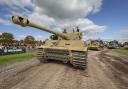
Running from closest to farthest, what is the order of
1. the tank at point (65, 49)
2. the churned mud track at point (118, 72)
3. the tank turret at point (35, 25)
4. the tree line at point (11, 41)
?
1. the churned mud track at point (118, 72)
2. the tank turret at point (35, 25)
3. the tank at point (65, 49)
4. the tree line at point (11, 41)

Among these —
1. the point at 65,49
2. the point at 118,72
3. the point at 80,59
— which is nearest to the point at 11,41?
the point at 65,49

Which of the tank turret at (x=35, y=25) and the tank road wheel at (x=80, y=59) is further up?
the tank turret at (x=35, y=25)

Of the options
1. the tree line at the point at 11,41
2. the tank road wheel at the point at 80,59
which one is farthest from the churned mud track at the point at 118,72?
the tree line at the point at 11,41

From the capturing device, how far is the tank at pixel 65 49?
10.7 m

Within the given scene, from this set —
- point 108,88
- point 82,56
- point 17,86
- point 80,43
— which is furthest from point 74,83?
point 80,43

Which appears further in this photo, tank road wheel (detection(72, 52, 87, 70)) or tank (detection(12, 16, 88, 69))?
tank (detection(12, 16, 88, 69))

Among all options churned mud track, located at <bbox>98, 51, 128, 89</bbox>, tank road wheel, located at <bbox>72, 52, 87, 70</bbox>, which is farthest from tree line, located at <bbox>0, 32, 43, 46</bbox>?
tank road wheel, located at <bbox>72, 52, 87, 70</bbox>

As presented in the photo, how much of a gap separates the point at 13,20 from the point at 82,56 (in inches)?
195

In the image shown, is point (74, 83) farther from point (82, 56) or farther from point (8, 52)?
point (8, 52)

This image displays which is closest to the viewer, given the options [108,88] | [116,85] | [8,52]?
[108,88]

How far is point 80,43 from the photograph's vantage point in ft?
40.8

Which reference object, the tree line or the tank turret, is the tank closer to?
the tank turret

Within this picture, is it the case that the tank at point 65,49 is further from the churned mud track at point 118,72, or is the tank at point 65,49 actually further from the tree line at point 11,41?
the tree line at point 11,41

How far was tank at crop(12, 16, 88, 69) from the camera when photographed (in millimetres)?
10688
